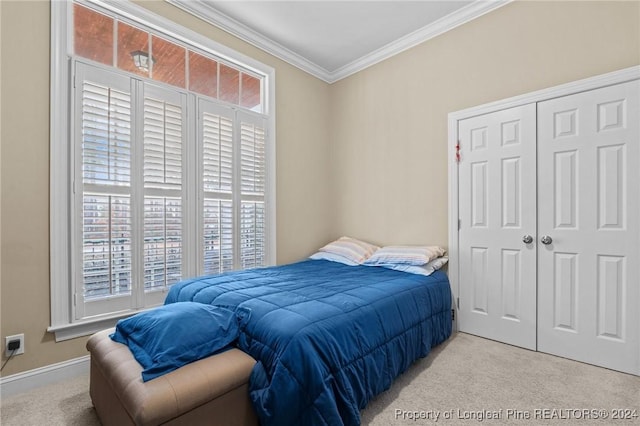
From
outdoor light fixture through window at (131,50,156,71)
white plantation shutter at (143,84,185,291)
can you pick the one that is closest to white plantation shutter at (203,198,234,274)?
white plantation shutter at (143,84,185,291)

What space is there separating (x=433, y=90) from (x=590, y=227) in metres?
1.80

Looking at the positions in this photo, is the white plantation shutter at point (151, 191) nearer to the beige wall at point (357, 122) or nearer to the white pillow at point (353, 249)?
the beige wall at point (357, 122)

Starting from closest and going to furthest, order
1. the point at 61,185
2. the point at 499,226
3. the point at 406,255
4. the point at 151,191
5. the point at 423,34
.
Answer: the point at 61,185 < the point at 151,191 < the point at 499,226 < the point at 406,255 < the point at 423,34

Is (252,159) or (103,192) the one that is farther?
(252,159)

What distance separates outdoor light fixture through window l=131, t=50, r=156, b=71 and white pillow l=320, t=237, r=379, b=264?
2.49 m

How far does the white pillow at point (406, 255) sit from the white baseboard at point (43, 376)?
2460mm

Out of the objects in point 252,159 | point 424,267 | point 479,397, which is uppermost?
point 252,159

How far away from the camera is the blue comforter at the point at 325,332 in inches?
53.8

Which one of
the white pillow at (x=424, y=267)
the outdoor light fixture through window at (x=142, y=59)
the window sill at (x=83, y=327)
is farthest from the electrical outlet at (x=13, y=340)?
the white pillow at (x=424, y=267)

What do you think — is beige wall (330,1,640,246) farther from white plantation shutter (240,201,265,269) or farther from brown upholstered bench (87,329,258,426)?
brown upholstered bench (87,329,258,426)

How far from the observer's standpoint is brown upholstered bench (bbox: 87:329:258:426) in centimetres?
120

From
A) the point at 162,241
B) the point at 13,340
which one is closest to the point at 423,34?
the point at 162,241

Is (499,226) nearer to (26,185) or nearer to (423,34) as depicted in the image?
(423,34)

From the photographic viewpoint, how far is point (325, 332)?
1.53 meters
